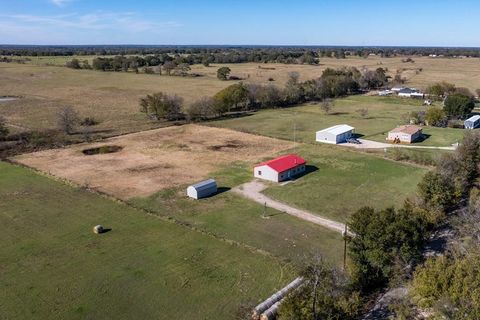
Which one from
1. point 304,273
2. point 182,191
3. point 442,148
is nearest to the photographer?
point 304,273

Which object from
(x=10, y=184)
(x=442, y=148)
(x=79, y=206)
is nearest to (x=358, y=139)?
(x=442, y=148)

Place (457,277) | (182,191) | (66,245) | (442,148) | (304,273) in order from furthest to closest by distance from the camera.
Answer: (442,148)
(182,191)
(66,245)
(304,273)
(457,277)

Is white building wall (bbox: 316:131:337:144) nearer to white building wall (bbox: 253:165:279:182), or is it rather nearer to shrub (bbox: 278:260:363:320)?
white building wall (bbox: 253:165:279:182)

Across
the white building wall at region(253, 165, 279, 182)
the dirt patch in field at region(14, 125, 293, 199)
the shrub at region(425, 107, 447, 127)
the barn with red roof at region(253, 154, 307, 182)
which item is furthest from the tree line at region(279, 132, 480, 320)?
the shrub at region(425, 107, 447, 127)

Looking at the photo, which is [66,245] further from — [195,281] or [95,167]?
[95,167]

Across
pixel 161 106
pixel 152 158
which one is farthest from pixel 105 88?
pixel 152 158

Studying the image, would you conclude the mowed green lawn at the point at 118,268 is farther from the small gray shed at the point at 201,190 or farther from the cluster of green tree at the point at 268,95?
the cluster of green tree at the point at 268,95

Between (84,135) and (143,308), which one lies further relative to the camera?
(84,135)
